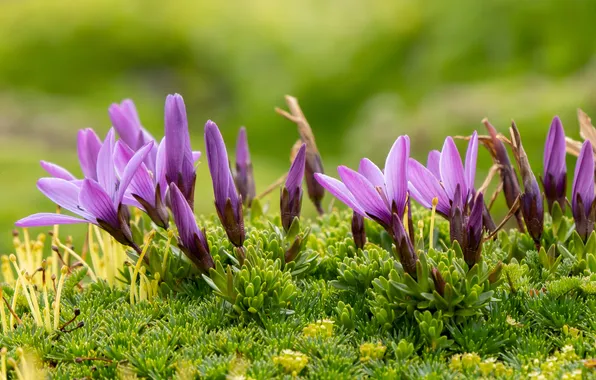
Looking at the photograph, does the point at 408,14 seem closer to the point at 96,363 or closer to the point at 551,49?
the point at 551,49

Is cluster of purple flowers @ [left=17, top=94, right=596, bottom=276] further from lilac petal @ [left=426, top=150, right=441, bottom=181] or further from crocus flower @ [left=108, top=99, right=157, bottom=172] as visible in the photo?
crocus flower @ [left=108, top=99, right=157, bottom=172]

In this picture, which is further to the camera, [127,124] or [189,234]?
[127,124]

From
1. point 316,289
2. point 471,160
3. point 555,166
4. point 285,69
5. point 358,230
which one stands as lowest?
point 285,69

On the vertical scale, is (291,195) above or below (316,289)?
above

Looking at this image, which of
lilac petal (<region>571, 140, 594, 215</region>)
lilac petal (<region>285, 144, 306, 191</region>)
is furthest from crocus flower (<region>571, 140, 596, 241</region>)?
lilac petal (<region>285, 144, 306, 191</region>)

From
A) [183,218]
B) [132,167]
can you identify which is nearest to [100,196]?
[132,167]

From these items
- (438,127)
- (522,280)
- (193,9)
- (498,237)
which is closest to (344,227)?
(498,237)

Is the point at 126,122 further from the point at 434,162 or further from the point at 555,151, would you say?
the point at 555,151

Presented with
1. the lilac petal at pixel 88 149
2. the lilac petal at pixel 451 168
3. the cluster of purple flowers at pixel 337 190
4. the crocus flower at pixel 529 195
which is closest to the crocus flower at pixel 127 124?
the lilac petal at pixel 88 149
